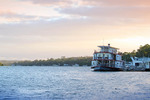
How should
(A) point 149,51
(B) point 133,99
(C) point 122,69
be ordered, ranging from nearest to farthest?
(B) point 133,99
(C) point 122,69
(A) point 149,51

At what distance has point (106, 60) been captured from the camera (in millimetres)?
115562

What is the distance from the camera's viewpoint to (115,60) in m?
120

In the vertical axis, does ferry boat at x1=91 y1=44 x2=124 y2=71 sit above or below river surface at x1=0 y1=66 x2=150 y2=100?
above

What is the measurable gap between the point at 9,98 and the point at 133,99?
1582cm

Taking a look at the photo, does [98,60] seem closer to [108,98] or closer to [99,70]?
[99,70]

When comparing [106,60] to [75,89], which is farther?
[106,60]

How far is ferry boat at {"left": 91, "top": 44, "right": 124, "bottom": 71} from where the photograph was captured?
11362cm

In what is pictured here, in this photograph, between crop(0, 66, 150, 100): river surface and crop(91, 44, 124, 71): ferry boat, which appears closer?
crop(0, 66, 150, 100): river surface

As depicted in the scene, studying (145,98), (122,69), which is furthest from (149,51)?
(145,98)

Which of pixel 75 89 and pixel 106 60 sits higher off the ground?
pixel 106 60

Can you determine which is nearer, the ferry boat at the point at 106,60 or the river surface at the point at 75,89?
the river surface at the point at 75,89

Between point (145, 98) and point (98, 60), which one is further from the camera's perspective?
point (98, 60)

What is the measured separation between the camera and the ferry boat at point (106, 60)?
113619 mm

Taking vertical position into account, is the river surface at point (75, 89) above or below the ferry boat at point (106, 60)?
below
